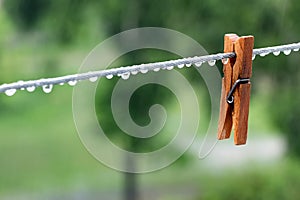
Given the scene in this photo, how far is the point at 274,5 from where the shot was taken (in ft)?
7.64

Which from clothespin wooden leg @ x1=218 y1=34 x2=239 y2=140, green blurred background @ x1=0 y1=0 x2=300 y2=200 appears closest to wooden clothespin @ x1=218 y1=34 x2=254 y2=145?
clothespin wooden leg @ x1=218 y1=34 x2=239 y2=140

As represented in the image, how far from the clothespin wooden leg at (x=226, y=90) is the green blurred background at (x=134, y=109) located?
1.76 meters

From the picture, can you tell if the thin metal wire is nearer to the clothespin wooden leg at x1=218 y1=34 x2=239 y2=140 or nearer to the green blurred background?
the clothespin wooden leg at x1=218 y1=34 x2=239 y2=140

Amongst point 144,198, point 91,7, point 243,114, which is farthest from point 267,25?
point 243,114

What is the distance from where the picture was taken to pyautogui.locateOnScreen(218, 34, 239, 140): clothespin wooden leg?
55cm

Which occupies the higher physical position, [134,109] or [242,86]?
[134,109]

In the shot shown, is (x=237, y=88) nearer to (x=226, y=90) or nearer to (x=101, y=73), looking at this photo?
(x=226, y=90)

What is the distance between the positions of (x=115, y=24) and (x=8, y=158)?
2.49 ft

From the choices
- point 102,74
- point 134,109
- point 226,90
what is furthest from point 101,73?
point 134,109

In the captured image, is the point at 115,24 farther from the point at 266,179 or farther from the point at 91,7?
the point at 266,179

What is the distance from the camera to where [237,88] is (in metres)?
0.55

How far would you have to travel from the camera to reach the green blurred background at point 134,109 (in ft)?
7.83

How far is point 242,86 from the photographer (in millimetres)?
544

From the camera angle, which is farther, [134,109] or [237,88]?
[134,109]
